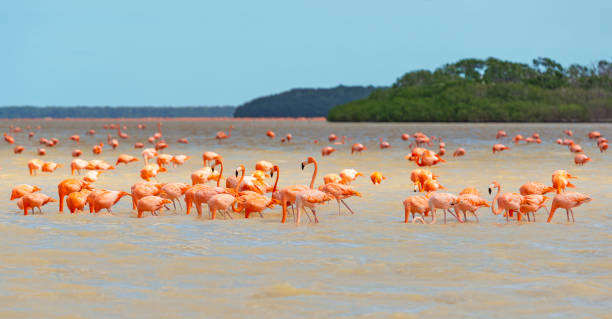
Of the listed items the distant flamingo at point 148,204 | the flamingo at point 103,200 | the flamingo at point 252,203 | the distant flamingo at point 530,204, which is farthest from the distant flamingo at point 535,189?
the flamingo at point 103,200

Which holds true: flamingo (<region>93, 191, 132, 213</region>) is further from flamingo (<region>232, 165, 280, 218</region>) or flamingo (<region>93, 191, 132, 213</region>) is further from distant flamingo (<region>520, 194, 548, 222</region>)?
distant flamingo (<region>520, 194, 548, 222</region>)

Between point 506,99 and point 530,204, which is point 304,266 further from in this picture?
point 506,99

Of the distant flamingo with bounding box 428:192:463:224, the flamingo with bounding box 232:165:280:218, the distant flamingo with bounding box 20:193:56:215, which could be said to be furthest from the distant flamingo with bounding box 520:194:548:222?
the distant flamingo with bounding box 20:193:56:215

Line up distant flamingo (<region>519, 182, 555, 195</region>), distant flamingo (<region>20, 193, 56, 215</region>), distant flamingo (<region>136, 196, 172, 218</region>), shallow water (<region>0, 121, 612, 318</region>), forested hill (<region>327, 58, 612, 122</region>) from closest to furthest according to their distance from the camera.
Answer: shallow water (<region>0, 121, 612, 318</region>) → distant flamingo (<region>136, 196, 172, 218</region>) → distant flamingo (<region>20, 193, 56, 215</region>) → distant flamingo (<region>519, 182, 555, 195</region>) → forested hill (<region>327, 58, 612, 122</region>)

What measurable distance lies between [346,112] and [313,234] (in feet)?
259

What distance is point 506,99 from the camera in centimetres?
7788

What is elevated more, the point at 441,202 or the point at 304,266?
the point at 441,202

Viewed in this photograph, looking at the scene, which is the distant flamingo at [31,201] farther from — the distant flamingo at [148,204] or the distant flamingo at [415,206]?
the distant flamingo at [415,206]

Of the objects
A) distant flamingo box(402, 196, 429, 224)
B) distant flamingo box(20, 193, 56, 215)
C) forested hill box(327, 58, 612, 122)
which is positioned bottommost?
distant flamingo box(20, 193, 56, 215)

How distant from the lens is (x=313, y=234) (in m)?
8.73

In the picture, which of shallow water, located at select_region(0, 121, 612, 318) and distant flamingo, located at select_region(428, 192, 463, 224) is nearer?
shallow water, located at select_region(0, 121, 612, 318)

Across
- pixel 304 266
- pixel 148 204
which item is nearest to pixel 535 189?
pixel 148 204

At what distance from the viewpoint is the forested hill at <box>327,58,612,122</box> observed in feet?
236

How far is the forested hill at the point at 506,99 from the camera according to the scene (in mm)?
71812
